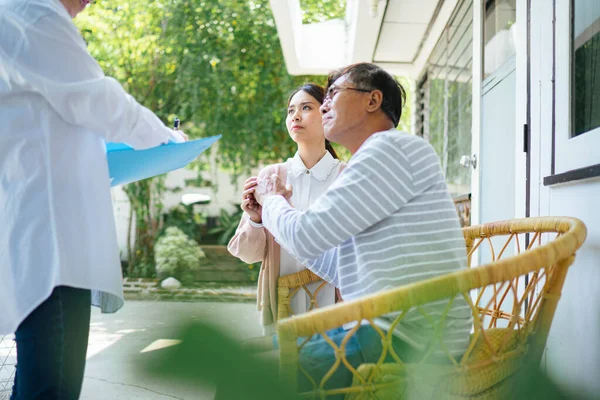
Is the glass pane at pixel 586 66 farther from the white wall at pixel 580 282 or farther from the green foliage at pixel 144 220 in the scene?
the green foliage at pixel 144 220

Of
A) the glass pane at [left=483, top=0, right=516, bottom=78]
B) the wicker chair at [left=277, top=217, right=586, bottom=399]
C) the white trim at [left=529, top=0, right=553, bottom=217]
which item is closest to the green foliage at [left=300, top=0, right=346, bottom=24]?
the glass pane at [left=483, top=0, right=516, bottom=78]

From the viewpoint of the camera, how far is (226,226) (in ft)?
34.8

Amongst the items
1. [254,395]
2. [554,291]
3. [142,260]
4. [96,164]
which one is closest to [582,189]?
[554,291]

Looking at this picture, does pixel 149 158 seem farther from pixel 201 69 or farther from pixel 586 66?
pixel 201 69

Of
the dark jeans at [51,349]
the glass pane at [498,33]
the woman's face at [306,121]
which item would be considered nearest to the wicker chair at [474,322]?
the dark jeans at [51,349]

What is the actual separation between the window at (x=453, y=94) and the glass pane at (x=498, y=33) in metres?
0.69

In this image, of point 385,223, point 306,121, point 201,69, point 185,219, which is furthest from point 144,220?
point 385,223

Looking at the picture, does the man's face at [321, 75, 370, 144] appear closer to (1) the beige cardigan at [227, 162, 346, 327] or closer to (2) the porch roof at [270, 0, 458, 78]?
(1) the beige cardigan at [227, 162, 346, 327]

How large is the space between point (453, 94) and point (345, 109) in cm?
365

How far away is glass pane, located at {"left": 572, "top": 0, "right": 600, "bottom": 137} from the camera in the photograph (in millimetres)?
1593

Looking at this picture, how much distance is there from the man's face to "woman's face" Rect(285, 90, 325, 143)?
755 mm

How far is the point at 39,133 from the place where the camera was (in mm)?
1376

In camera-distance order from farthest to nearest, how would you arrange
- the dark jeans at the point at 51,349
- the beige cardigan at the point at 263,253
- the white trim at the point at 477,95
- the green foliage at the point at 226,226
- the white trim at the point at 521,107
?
the green foliage at the point at 226,226 → the white trim at the point at 477,95 → the white trim at the point at 521,107 → the beige cardigan at the point at 263,253 → the dark jeans at the point at 51,349

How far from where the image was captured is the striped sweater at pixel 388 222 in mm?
1188
